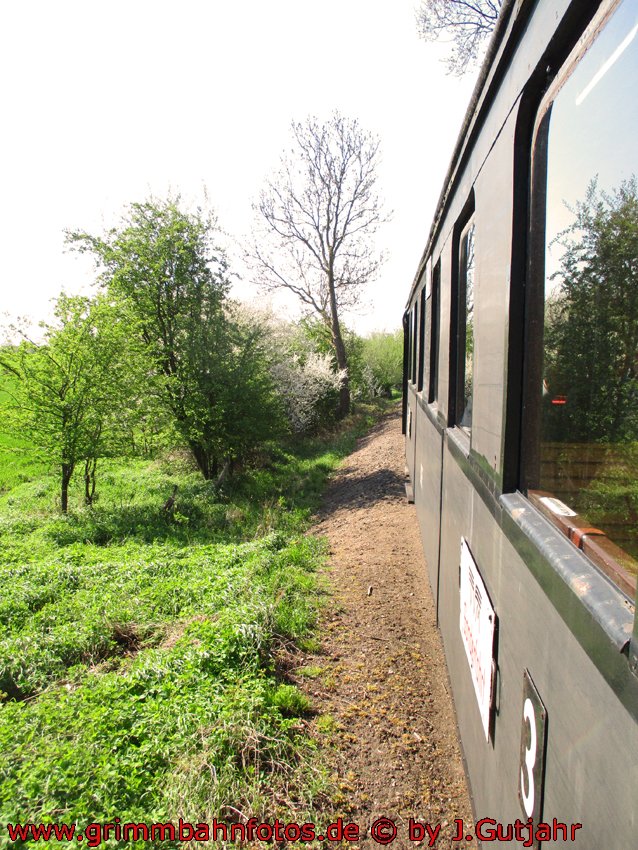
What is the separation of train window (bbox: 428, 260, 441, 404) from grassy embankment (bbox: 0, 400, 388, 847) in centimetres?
232

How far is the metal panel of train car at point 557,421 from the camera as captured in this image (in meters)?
0.97

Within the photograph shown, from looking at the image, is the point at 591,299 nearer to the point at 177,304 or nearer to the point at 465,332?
the point at 465,332

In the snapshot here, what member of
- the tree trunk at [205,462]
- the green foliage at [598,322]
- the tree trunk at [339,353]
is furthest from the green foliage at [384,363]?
the green foliage at [598,322]

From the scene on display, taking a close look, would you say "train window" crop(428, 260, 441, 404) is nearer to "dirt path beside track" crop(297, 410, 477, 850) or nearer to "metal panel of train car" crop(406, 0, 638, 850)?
"dirt path beside track" crop(297, 410, 477, 850)

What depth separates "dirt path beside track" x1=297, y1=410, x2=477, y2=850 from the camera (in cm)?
277

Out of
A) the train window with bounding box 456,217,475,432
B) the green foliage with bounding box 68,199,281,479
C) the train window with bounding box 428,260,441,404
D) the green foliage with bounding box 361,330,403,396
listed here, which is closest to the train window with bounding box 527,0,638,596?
the train window with bounding box 456,217,475,432

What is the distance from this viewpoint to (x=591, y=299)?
121 centimetres

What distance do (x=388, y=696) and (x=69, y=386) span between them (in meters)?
9.78

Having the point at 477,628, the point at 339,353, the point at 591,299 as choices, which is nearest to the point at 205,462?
the point at 339,353

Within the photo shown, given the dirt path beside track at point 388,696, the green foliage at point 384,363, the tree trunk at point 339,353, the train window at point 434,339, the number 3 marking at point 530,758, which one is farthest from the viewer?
the green foliage at point 384,363

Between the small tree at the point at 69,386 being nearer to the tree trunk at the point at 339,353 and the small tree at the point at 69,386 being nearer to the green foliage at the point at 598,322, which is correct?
the green foliage at the point at 598,322

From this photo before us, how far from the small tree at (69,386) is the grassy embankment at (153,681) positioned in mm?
3030

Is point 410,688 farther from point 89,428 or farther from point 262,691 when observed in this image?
point 89,428

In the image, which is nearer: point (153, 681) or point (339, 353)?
point (153, 681)
